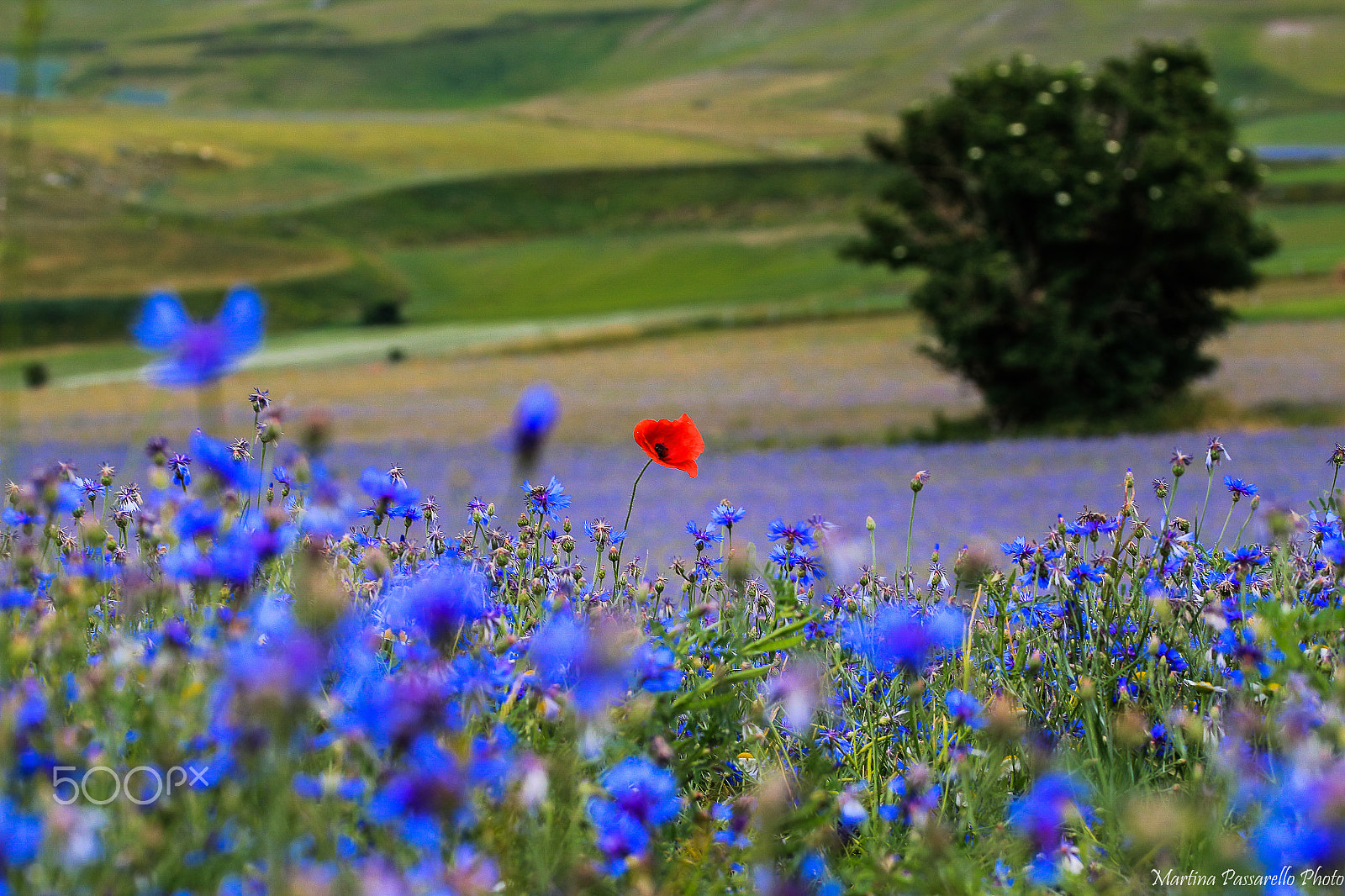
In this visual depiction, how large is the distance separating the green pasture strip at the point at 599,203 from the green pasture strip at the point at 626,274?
3.55 metres

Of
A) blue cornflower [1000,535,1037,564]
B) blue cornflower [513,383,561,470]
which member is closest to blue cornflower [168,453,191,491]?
blue cornflower [513,383,561,470]

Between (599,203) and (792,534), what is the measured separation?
80254 millimetres

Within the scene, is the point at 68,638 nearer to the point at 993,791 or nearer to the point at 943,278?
the point at 993,791

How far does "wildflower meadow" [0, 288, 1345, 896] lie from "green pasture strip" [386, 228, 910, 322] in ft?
140

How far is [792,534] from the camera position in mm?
3174

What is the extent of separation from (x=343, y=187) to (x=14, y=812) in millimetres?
86878

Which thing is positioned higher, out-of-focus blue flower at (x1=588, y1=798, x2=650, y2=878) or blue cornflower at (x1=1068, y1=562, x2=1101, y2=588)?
blue cornflower at (x1=1068, y1=562, x2=1101, y2=588)

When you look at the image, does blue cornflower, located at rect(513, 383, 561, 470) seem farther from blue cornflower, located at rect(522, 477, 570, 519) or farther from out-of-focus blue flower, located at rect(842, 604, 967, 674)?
blue cornflower, located at rect(522, 477, 570, 519)

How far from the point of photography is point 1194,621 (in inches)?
123

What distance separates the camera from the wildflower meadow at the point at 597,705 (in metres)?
1.72

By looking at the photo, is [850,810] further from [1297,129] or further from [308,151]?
[1297,129]

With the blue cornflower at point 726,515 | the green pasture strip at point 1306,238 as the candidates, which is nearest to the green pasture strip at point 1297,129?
the green pasture strip at point 1306,238

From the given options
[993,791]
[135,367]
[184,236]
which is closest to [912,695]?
[993,791]
